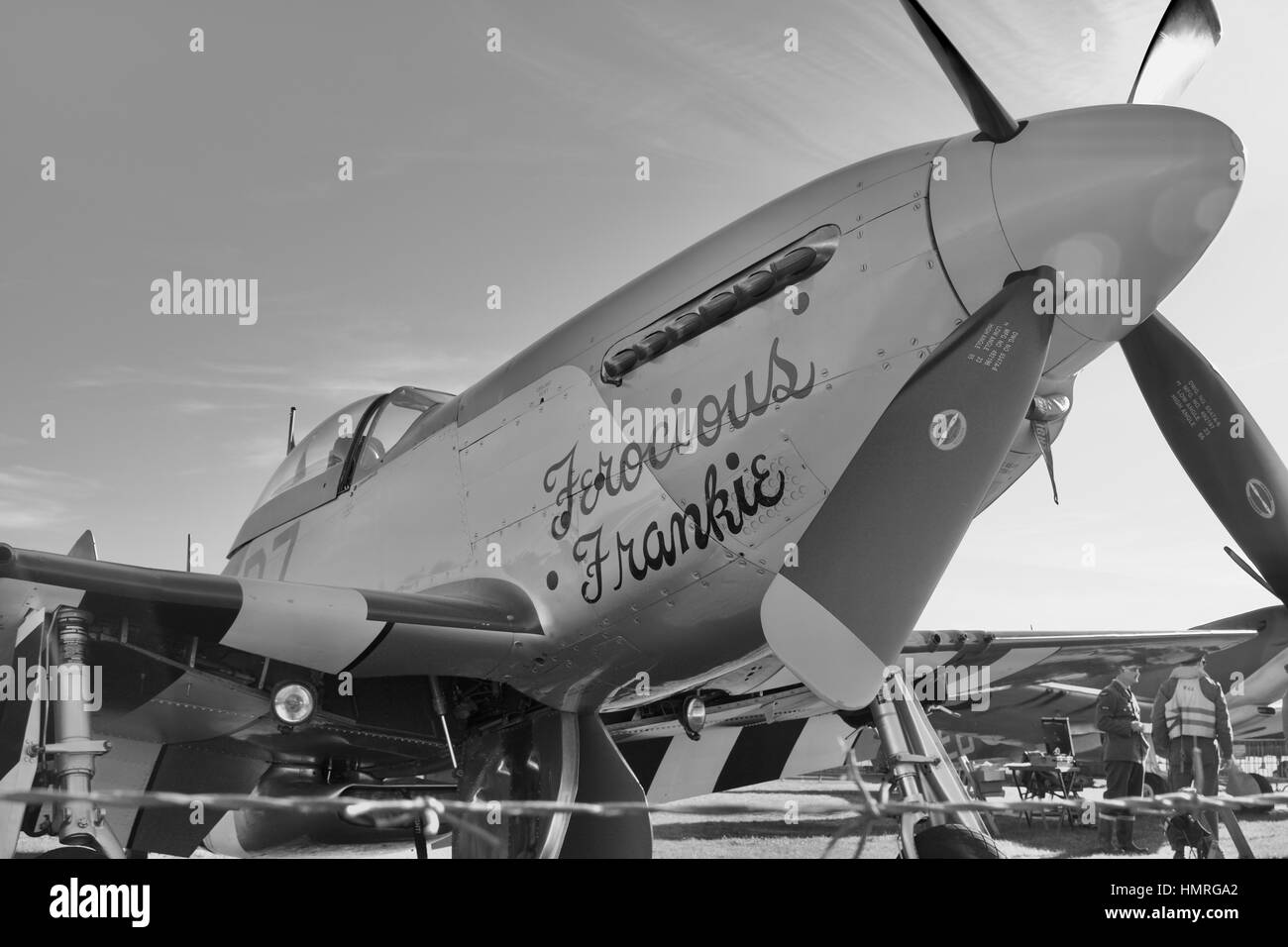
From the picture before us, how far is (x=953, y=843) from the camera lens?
14.0ft

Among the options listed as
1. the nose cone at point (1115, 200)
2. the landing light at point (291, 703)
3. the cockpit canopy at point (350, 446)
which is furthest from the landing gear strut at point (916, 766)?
the cockpit canopy at point (350, 446)

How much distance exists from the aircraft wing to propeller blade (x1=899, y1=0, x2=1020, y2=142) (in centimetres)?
276

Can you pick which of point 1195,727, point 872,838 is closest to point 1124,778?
point 1195,727

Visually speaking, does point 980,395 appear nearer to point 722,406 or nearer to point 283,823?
point 722,406

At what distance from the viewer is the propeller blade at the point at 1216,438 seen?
454 cm

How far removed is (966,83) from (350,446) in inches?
147

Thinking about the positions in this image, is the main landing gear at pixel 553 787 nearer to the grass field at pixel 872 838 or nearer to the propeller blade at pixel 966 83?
the grass field at pixel 872 838

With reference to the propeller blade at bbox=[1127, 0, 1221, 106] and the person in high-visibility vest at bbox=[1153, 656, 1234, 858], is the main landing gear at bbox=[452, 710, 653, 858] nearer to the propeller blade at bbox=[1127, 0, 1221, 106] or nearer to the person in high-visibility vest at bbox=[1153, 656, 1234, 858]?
the propeller blade at bbox=[1127, 0, 1221, 106]

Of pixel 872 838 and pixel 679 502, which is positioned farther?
pixel 872 838

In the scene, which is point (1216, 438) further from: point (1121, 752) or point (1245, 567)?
point (1121, 752)

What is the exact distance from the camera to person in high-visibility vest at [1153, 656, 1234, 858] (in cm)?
787

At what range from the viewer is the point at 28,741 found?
4.01 meters

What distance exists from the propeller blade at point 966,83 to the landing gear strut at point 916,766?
7.63 feet
